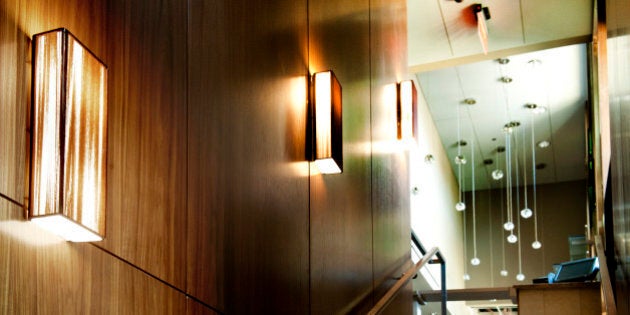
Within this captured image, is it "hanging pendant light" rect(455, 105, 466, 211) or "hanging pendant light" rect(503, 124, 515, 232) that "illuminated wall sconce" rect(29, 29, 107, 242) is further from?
"hanging pendant light" rect(503, 124, 515, 232)

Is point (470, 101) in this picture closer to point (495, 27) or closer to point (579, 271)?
point (495, 27)

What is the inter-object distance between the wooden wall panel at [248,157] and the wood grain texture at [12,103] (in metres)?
0.76

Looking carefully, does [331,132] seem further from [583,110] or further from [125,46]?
[583,110]

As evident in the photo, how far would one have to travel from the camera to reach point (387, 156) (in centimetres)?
497

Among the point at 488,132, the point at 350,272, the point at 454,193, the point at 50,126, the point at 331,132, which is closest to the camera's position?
the point at 50,126

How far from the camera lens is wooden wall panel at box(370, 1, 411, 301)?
4.64 meters

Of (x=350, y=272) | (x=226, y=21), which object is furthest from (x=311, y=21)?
(x=350, y=272)

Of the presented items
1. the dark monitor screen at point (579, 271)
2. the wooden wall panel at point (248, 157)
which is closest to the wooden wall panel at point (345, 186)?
the wooden wall panel at point (248, 157)

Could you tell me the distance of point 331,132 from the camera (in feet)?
Result: 11.7

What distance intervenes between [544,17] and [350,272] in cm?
405

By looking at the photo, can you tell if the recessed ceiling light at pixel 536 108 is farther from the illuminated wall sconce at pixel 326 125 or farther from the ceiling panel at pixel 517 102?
the illuminated wall sconce at pixel 326 125

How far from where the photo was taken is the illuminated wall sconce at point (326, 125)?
3.56 meters

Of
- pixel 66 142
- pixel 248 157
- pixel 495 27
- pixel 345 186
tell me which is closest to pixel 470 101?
pixel 495 27

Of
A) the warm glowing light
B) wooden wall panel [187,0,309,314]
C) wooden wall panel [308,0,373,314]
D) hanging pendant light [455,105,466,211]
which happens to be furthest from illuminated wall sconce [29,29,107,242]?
hanging pendant light [455,105,466,211]
